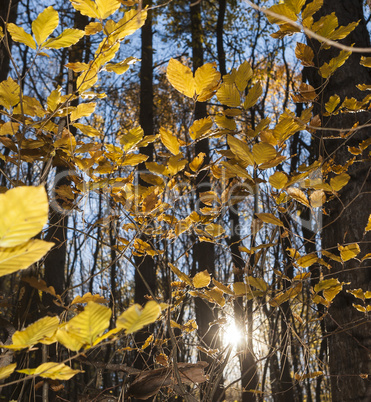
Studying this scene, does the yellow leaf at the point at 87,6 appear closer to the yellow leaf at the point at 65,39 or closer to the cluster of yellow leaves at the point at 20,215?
the yellow leaf at the point at 65,39

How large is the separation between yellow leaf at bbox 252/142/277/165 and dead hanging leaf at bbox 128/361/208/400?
0.60 meters

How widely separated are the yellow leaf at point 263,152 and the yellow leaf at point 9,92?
2.01ft

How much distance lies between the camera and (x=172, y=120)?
32.8 ft

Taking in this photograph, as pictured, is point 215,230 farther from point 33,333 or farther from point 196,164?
point 33,333

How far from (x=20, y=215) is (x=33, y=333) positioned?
21 centimetres

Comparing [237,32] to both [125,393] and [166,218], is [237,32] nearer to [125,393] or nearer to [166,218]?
[166,218]

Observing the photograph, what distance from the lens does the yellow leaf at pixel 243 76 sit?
0.91 meters

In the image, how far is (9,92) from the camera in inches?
36.5

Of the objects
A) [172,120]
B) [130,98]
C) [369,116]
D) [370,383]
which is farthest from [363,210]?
[130,98]

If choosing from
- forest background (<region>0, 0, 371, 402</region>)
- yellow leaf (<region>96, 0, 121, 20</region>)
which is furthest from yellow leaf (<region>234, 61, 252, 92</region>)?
yellow leaf (<region>96, 0, 121, 20</region>)

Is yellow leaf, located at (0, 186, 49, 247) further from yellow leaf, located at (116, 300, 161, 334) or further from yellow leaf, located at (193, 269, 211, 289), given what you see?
yellow leaf, located at (193, 269, 211, 289)

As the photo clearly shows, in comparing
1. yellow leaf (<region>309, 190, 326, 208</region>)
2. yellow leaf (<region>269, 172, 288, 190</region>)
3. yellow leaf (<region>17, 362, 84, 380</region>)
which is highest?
yellow leaf (<region>269, 172, 288, 190</region>)

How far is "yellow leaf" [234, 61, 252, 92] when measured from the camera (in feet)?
2.97

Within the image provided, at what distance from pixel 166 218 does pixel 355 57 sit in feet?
4.44
